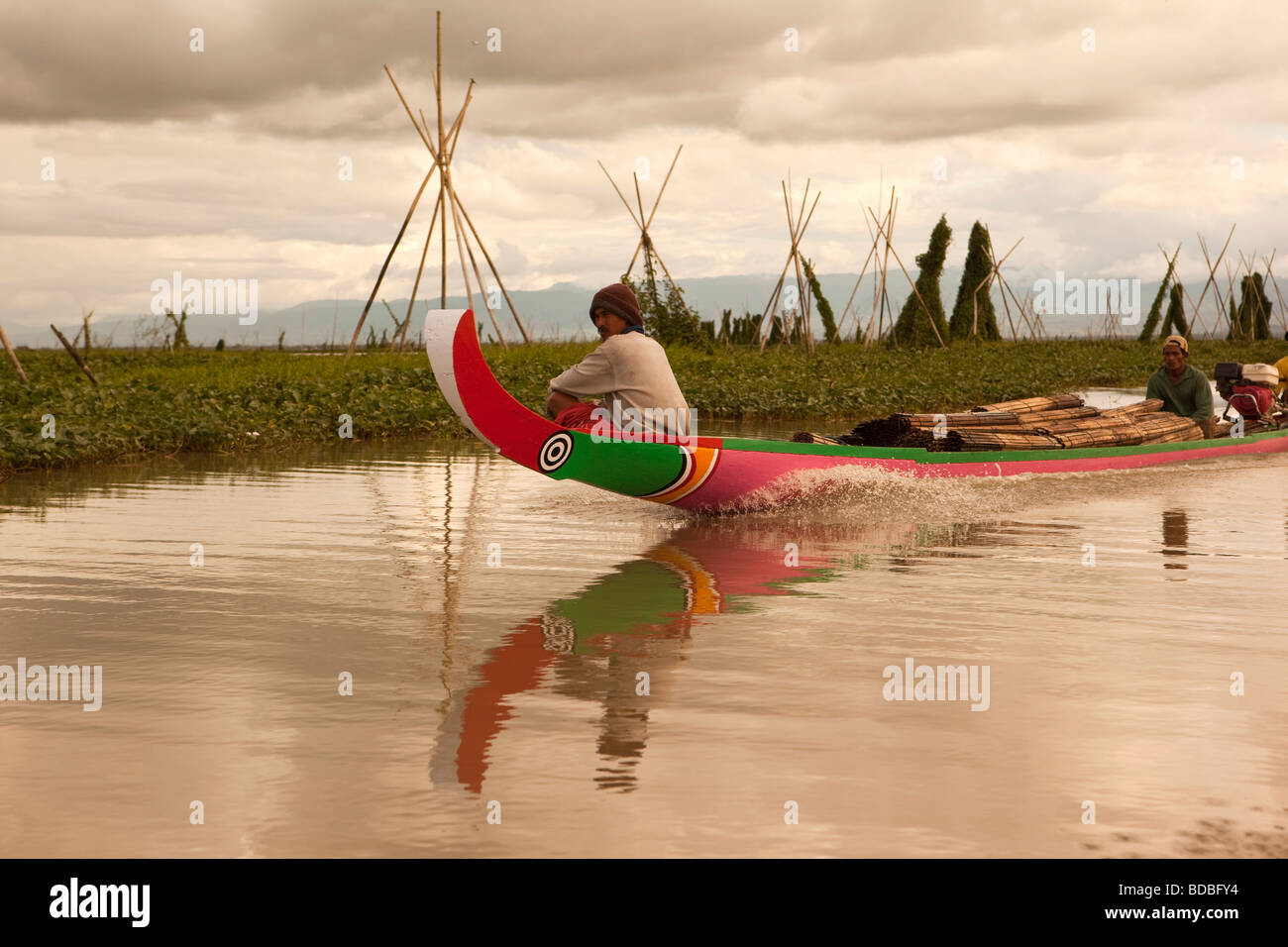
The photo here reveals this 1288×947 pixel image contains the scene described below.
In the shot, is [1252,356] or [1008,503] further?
[1252,356]

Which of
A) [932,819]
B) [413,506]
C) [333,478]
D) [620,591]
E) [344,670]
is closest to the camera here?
[932,819]

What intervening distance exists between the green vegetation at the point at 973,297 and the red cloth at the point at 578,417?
33.2 metres

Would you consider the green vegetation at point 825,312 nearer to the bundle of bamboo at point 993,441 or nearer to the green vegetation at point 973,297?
the green vegetation at point 973,297

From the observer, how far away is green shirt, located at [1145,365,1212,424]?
12.4 m

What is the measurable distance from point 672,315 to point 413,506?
16.0m

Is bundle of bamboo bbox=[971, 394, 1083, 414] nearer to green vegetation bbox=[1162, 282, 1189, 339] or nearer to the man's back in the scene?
the man's back

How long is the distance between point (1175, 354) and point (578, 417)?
270 inches

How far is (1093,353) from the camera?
Result: 113 ft

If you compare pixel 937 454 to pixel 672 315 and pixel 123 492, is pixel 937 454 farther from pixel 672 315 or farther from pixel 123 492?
pixel 672 315

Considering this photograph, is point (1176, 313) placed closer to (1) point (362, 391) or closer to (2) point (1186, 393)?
(2) point (1186, 393)

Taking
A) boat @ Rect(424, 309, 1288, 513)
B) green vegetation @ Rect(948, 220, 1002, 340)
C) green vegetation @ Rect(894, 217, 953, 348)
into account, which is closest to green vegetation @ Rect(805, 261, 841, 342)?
green vegetation @ Rect(894, 217, 953, 348)

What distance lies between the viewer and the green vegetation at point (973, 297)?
132 feet
